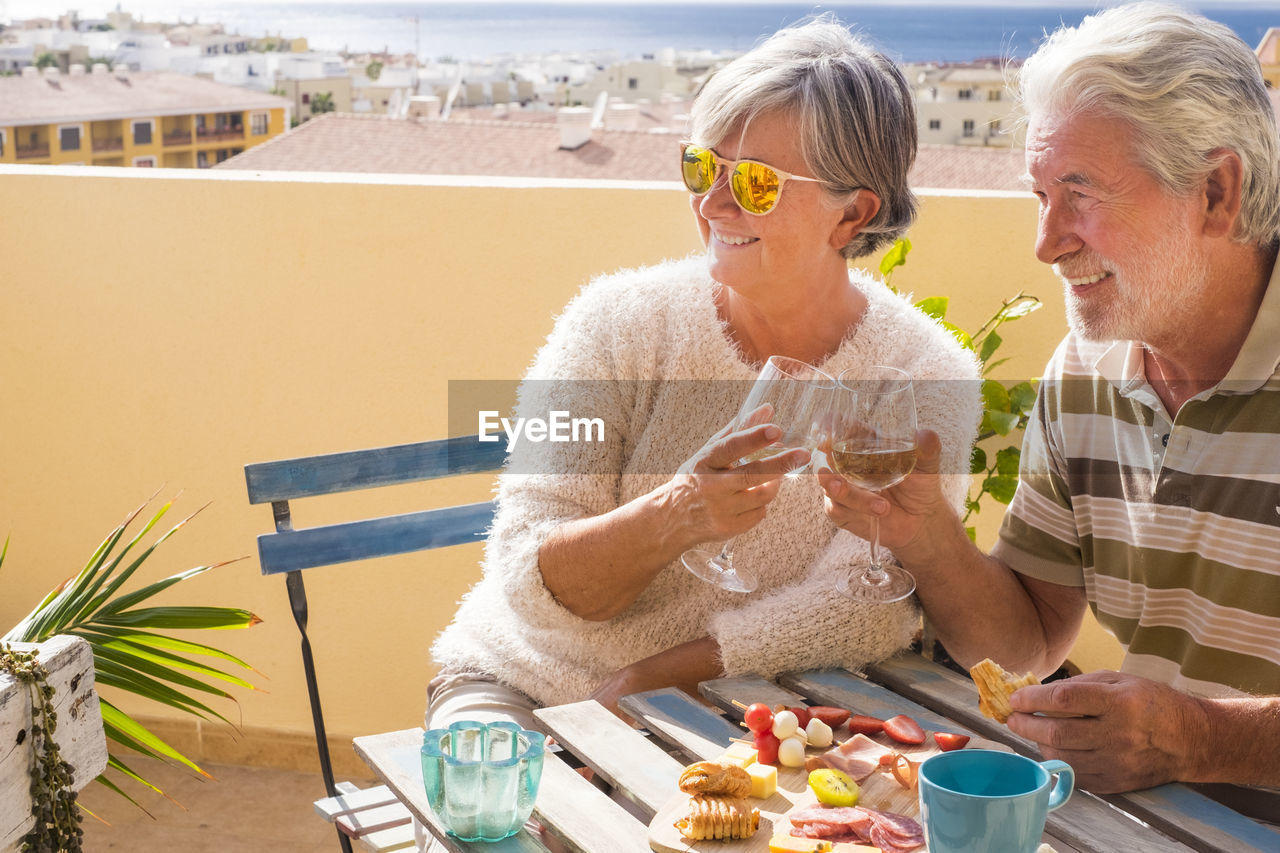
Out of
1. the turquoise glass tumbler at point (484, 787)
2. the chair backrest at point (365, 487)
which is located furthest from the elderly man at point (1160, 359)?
the chair backrest at point (365, 487)

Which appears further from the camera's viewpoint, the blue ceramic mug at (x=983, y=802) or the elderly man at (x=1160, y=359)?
the elderly man at (x=1160, y=359)

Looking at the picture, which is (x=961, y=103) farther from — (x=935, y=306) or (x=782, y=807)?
(x=782, y=807)

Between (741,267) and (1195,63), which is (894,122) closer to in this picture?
(741,267)

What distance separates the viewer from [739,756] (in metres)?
1.37

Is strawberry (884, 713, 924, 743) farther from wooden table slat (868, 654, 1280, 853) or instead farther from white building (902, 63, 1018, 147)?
white building (902, 63, 1018, 147)

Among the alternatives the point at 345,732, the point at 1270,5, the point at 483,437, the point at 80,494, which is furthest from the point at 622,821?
the point at 1270,5


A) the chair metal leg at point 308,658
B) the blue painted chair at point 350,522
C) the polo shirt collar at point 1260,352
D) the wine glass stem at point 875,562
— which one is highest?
the polo shirt collar at point 1260,352

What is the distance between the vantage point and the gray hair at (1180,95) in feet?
5.28

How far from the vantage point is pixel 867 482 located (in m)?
1.55

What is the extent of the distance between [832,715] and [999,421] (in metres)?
1.64

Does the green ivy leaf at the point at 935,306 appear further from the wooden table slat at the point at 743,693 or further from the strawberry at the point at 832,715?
the strawberry at the point at 832,715

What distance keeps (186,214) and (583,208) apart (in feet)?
3.55

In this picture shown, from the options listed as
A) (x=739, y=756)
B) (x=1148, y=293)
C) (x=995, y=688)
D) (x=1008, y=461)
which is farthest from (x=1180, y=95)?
(x=1008, y=461)

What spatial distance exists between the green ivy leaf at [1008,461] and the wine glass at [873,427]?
162cm
